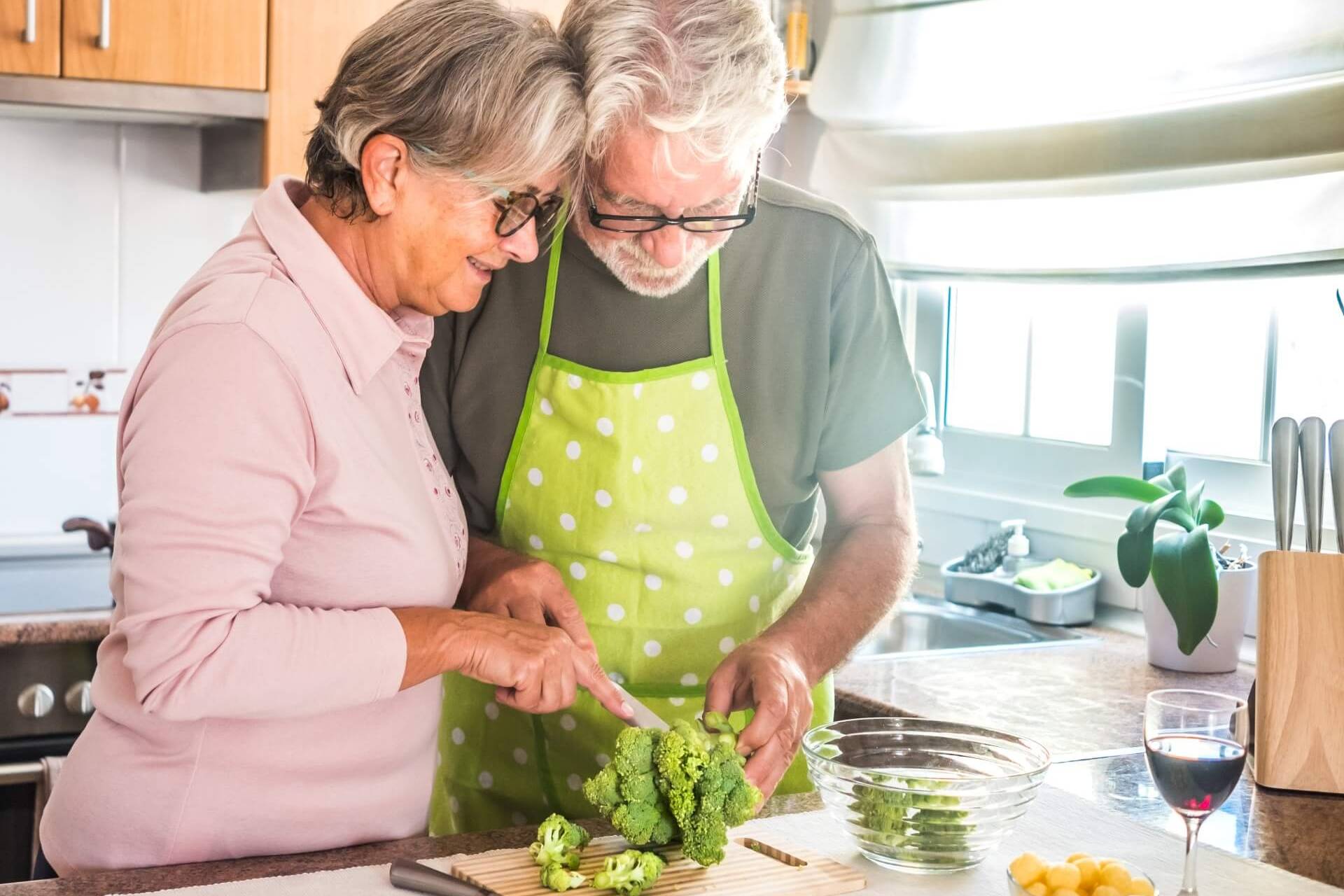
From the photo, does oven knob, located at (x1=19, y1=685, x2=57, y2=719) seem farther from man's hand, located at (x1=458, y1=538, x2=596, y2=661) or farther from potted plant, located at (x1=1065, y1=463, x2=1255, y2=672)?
potted plant, located at (x1=1065, y1=463, x2=1255, y2=672)

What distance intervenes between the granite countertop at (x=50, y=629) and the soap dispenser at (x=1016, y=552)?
151 centimetres

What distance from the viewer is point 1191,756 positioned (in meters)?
1.07

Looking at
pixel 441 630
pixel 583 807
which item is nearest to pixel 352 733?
pixel 441 630

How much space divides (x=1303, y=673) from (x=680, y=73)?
910 mm

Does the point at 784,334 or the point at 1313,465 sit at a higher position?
the point at 784,334

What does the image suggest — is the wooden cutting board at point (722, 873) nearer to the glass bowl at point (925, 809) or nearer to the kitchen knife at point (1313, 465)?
the glass bowl at point (925, 809)

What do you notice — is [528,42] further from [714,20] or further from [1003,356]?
[1003,356]

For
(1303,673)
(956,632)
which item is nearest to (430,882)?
(1303,673)

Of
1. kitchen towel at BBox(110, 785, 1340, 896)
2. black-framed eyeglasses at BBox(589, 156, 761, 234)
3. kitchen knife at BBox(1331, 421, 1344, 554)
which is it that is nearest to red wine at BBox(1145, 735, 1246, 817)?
kitchen towel at BBox(110, 785, 1340, 896)

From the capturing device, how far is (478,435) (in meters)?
1.60

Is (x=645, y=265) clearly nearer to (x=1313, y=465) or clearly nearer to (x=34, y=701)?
(x=1313, y=465)

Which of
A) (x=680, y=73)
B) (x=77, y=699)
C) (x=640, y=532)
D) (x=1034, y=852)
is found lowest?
(x=77, y=699)

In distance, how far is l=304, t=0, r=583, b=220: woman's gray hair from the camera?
1.19m

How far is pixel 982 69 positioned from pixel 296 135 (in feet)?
3.95
